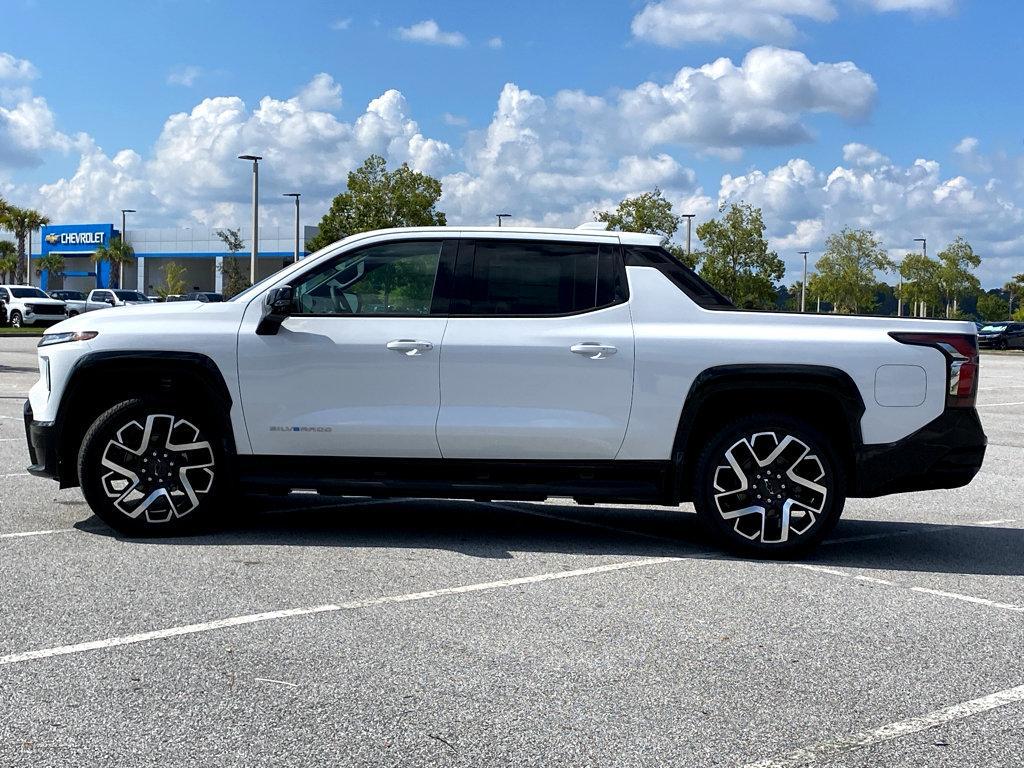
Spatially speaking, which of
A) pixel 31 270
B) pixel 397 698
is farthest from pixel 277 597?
pixel 31 270

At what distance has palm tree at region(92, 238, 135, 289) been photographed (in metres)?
86.8

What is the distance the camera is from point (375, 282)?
6.89 m

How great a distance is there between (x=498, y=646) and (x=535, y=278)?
265 cm

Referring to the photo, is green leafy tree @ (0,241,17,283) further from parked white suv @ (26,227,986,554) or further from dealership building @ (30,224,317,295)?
parked white suv @ (26,227,986,554)

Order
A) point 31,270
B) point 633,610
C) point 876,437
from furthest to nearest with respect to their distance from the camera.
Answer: point 31,270 < point 876,437 < point 633,610

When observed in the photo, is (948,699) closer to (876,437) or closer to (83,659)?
(876,437)

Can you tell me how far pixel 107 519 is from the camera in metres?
6.82

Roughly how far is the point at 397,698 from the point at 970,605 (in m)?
3.08

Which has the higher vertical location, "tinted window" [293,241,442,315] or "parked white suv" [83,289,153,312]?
"parked white suv" [83,289,153,312]

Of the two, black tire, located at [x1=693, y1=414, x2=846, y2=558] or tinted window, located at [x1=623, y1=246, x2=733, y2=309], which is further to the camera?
tinted window, located at [x1=623, y1=246, x2=733, y2=309]

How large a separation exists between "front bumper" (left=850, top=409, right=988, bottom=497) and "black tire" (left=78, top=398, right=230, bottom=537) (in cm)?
371

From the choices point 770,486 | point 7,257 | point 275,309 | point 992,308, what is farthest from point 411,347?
point 992,308

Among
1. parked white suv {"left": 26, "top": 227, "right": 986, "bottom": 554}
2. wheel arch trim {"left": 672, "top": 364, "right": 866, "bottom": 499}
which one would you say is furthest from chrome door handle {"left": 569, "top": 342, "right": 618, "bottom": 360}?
wheel arch trim {"left": 672, "top": 364, "right": 866, "bottom": 499}

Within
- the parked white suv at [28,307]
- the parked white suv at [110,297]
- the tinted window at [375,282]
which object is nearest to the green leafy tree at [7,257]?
the parked white suv at [110,297]
